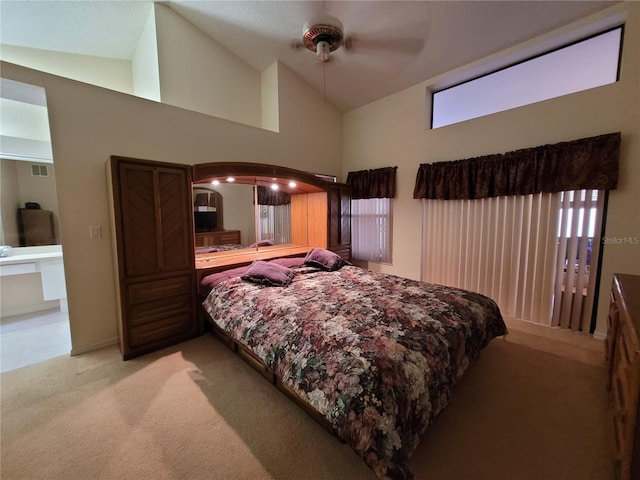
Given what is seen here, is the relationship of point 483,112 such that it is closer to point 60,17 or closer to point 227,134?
point 227,134

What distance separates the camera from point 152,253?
2.41m

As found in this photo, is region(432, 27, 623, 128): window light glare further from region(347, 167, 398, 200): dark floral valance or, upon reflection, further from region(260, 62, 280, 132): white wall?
region(260, 62, 280, 132): white wall

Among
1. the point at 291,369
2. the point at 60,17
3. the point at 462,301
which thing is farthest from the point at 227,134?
the point at 462,301

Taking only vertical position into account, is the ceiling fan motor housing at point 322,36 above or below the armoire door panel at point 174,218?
above

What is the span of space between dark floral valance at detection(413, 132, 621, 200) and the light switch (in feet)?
12.8

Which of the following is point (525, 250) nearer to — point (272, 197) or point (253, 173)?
point (272, 197)

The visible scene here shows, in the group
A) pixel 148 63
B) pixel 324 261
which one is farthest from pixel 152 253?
pixel 148 63

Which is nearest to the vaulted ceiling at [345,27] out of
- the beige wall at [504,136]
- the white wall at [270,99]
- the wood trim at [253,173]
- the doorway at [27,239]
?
the white wall at [270,99]

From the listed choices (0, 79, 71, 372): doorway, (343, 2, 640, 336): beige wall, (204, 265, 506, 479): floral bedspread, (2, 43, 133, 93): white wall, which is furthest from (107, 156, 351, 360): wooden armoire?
(343, 2, 640, 336): beige wall

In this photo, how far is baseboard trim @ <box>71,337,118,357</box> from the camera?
240 centimetres

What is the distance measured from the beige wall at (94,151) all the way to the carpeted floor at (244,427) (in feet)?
2.11

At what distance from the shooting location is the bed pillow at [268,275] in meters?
2.56

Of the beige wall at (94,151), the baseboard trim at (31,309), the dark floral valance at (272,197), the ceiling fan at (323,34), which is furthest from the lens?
the dark floral valance at (272,197)

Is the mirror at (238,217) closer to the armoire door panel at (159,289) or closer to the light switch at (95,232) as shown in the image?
the armoire door panel at (159,289)
